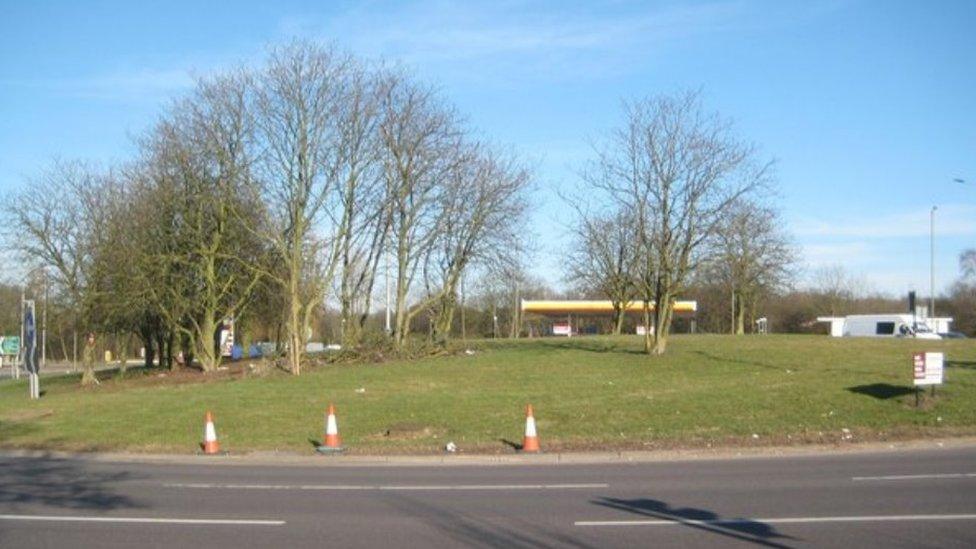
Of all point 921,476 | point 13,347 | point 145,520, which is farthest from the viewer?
point 13,347

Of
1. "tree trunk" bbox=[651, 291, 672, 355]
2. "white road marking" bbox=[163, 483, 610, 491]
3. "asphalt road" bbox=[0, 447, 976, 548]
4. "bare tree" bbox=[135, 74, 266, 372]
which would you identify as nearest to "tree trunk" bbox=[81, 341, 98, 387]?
"bare tree" bbox=[135, 74, 266, 372]

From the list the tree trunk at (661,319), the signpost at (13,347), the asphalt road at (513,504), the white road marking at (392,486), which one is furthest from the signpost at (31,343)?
the signpost at (13,347)

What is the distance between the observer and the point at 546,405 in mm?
23500

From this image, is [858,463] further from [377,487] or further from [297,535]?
[297,535]

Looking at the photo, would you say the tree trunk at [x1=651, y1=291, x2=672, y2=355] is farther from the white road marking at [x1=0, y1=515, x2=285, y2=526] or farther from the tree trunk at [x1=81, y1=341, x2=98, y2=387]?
the white road marking at [x1=0, y1=515, x2=285, y2=526]

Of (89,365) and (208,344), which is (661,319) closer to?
(208,344)

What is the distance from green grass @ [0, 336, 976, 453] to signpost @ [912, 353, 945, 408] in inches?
26.7

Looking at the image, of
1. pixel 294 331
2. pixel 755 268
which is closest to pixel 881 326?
pixel 755 268

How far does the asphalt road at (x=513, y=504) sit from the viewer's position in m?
9.41

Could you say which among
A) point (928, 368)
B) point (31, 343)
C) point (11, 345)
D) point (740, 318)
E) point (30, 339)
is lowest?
point (11, 345)

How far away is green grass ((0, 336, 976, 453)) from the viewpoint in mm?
19578

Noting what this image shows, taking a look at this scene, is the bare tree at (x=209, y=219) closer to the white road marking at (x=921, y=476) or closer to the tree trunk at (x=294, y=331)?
the tree trunk at (x=294, y=331)

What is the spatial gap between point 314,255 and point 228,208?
4.20m

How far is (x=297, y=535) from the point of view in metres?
9.74
